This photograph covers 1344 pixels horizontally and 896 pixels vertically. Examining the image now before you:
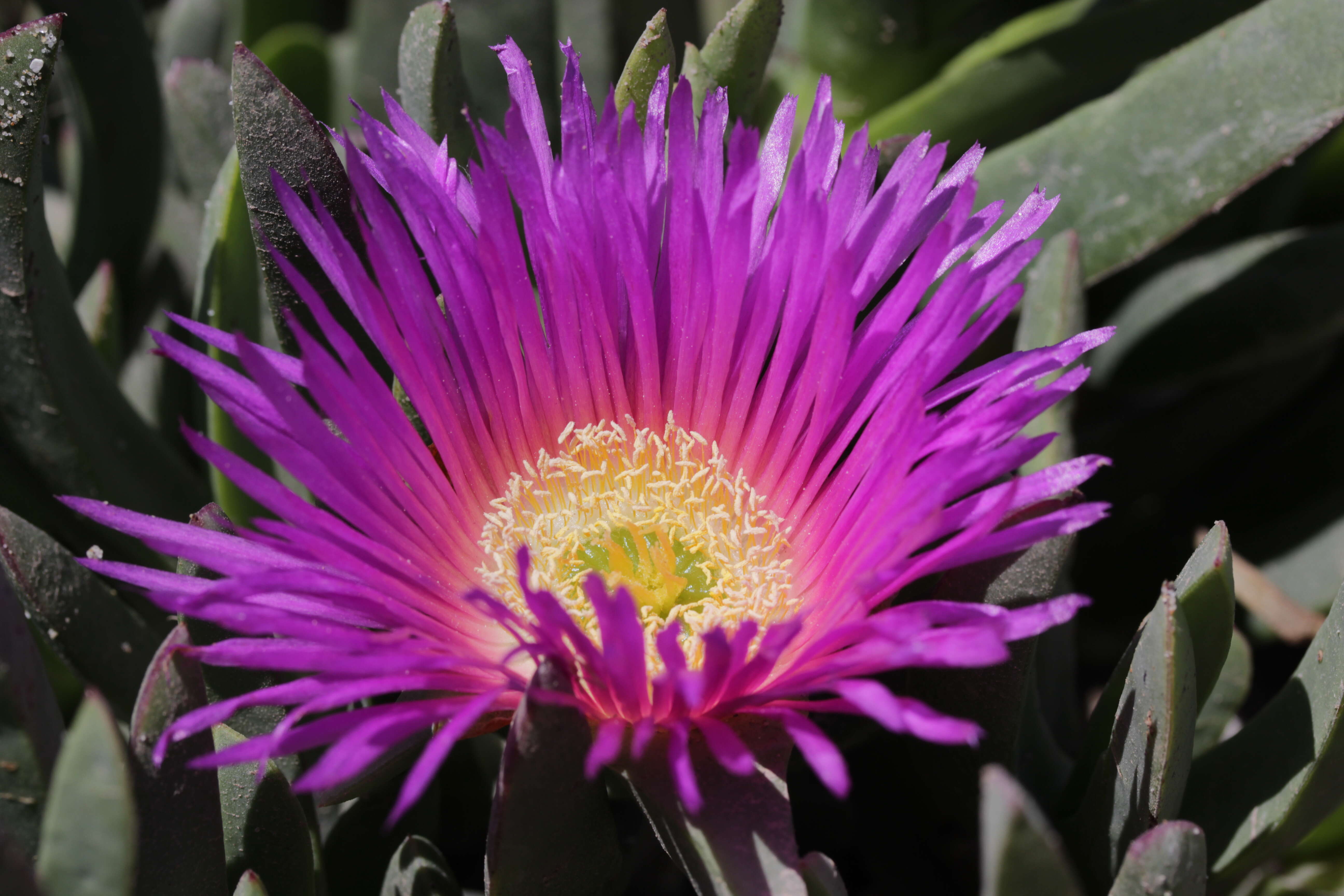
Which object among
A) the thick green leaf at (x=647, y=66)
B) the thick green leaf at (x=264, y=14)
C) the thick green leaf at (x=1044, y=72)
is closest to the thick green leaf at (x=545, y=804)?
the thick green leaf at (x=647, y=66)

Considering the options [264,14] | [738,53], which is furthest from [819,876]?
[264,14]

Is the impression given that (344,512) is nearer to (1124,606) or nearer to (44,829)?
(44,829)

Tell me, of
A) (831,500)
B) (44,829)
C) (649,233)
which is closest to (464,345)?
(649,233)

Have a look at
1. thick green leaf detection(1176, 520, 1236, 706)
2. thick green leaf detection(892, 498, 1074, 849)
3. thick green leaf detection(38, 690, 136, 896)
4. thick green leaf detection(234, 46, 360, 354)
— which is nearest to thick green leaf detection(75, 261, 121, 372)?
thick green leaf detection(234, 46, 360, 354)

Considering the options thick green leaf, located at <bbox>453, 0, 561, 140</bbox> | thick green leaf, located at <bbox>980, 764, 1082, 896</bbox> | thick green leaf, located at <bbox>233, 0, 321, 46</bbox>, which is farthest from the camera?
thick green leaf, located at <bbox>233, 0, 321, 46</bbox>

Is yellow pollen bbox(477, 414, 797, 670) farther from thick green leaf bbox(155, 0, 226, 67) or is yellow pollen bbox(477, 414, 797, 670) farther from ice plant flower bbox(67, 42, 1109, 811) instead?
thick green leaf bbox(155, 0, 226, 67)

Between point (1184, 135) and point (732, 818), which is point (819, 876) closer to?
point (732, 818)
